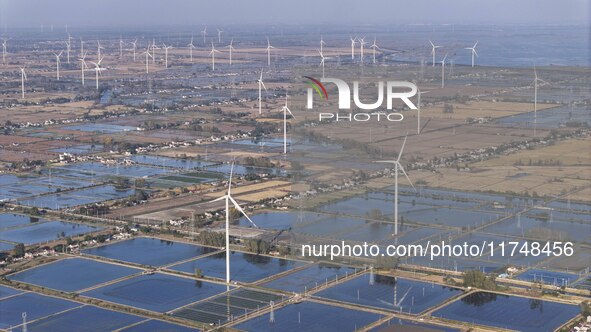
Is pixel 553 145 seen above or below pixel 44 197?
above

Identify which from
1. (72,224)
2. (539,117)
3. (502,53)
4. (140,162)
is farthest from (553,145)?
(502,53)

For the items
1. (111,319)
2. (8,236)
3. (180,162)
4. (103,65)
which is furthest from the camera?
(103,65)

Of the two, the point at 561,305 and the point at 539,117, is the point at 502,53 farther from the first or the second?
the point at 561,305

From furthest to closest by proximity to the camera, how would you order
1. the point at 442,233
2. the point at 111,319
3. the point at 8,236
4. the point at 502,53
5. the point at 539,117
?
the point at 502,53, the point at 539,117, the point at 8,236, the point at 442,233, the point at 111,319

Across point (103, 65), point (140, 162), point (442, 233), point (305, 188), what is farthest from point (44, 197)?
point (103, 65)

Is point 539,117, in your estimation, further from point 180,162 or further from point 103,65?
point 103,65

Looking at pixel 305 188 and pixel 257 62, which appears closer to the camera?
pixel 305 188

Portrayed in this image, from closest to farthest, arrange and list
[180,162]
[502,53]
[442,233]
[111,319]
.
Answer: [111,319] < [442,233] < [180,162] < [502,53]

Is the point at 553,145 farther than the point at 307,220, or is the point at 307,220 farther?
the point at 553,145

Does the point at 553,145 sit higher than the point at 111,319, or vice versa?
the point at 553,145
